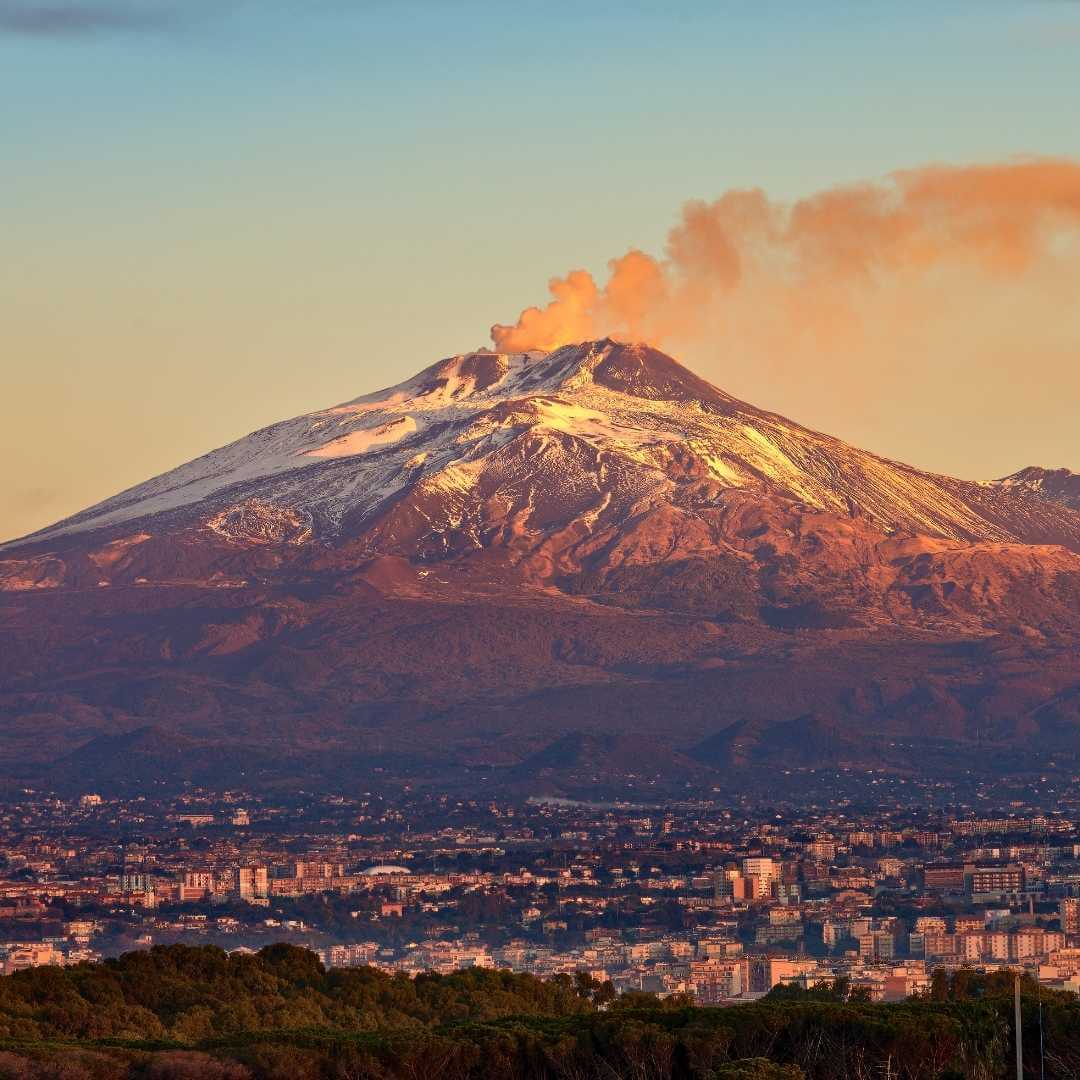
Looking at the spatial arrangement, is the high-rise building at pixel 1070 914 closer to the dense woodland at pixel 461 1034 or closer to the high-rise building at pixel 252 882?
the high-rise building at pixel 252 882

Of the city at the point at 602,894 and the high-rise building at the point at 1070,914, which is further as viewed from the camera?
the high-rise building at the point at 1070,914

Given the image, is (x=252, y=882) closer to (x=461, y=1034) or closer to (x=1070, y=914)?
(x=1070, y=914)

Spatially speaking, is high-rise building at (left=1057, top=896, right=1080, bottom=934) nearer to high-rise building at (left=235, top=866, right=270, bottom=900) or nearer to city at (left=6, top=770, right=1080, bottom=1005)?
city at (left=6, top=770, right=1080, bottom=1005)

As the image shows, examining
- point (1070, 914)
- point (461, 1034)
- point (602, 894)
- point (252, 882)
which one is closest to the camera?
point (461, 1034)

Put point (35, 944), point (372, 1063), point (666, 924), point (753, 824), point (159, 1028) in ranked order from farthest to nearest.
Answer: point (753, 824), point (666, 924), point (35, 944), point (159, 1028), point (372, 1063)

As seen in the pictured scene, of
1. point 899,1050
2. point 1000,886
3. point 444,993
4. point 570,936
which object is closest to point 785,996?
point 444,993

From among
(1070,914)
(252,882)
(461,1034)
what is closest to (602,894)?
(252,882)

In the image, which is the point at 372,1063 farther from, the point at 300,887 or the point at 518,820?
the point at 518,820

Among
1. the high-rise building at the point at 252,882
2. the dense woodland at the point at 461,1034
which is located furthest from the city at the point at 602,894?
the dense woodland at the point at 461,1034

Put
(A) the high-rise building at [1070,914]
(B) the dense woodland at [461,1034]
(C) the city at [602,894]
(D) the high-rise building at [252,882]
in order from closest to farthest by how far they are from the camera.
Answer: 1. (B) the dense woodland at [461,1034]
2. (C) the city at [602,894]
3. (A) the high-rise building at [1070,914]
4. (D) the high-rise building at [252,882]
